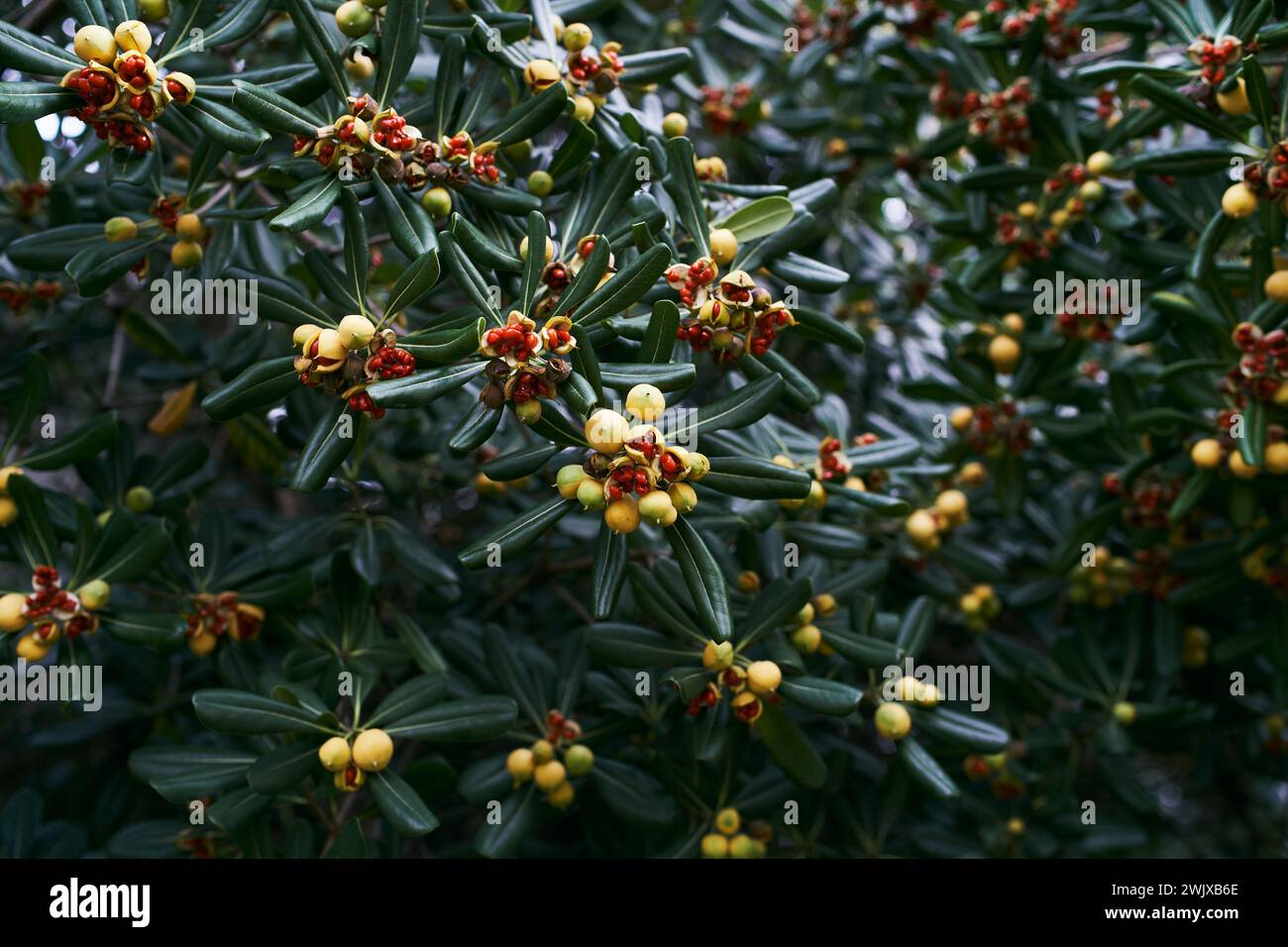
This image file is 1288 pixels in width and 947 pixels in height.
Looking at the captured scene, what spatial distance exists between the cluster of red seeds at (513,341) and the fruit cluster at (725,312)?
32 cm

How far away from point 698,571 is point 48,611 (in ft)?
4.33

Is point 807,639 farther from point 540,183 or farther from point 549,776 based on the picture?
point 540,183

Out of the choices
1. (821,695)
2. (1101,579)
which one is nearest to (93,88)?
(821,695)

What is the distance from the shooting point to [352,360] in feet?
5.34

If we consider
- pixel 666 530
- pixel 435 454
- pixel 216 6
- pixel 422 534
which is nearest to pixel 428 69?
pixel 216 6

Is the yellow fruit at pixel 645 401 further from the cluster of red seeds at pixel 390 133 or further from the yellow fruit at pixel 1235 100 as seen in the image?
the yellow fruit at pixel 1235 100

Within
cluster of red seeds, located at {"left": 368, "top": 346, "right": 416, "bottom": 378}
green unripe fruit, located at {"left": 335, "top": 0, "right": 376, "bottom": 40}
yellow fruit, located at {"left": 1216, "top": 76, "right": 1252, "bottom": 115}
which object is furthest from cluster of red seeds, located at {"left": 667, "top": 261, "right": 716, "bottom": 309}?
yellow fruit, located at {"left": 1216, "top": 76, "right": 1252, "bottom": 115}

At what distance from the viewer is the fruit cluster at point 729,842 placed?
2213mm

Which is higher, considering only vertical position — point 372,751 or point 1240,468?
point 1240,468

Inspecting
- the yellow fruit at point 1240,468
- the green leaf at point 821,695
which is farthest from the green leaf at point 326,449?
the yellow fruit at point 1240,468

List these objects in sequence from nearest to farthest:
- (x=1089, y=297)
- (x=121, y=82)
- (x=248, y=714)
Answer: (x=121, y=82)
(x=248, y=714)
(x=1089, y=297)

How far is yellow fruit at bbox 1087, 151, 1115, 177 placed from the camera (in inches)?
98.3
